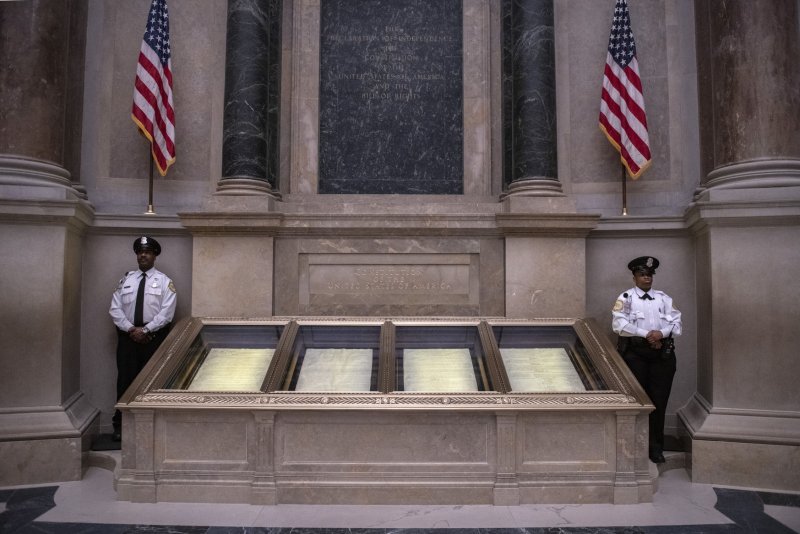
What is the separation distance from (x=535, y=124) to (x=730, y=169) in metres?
2.20

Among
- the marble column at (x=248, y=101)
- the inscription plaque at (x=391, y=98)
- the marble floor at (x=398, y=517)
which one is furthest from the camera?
the inscription plaque at (x=391, y=98)

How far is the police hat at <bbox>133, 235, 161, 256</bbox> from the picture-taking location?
674 cm

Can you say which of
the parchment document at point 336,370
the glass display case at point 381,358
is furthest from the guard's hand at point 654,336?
the parchment document at point 336,370

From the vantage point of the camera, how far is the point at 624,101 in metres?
7.30

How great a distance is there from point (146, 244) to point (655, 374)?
5.47 metres

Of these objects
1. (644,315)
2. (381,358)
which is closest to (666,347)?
(644,315)

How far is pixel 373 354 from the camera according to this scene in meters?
5.82

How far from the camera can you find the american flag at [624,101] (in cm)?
727

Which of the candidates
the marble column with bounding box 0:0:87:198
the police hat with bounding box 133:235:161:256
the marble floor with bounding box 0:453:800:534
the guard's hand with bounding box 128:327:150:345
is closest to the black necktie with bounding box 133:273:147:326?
the guard's hand with bounding box 128:327:150:345

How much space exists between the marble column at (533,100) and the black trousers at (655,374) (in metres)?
2.17

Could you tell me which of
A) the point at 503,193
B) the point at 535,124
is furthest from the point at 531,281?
the point at 535,124

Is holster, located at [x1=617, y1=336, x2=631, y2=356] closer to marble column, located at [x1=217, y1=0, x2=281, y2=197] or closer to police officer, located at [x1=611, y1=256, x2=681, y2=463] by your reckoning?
police officer, located at [x1=611, y1=256, x2=681, y2=463]

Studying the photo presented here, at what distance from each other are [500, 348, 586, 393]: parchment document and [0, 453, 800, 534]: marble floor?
0.97 metres

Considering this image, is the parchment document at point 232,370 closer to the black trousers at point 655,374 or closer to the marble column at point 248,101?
the marble column at point 248,101
